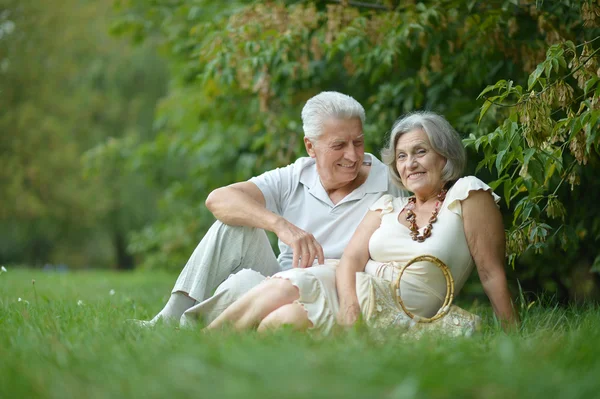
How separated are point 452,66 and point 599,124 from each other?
5.39 feet

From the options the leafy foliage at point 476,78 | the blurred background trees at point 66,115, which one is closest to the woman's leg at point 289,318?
the leafy foliage at point 476,78

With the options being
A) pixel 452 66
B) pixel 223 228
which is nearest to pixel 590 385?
pixel 223 228

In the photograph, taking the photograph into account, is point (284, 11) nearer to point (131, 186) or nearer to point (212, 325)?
point (212, 325)

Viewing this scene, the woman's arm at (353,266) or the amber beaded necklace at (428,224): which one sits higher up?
the amber beaded necklace at (428,224)

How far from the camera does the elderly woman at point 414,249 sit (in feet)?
10.1

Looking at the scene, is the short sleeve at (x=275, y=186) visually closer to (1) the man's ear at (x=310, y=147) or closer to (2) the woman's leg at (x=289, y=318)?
(1) the man's ear at (x=310, y=147)

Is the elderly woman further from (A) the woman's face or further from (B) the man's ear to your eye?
(B) the man's ear

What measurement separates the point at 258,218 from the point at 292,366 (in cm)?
183

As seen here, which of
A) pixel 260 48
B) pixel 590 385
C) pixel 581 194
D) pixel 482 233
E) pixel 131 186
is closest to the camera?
pixel 590 385

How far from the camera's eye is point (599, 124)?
2.89 metres

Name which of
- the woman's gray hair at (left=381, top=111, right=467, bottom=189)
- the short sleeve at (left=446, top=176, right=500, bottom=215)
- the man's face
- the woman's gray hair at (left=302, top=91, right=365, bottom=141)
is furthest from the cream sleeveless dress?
the woman's gray hair at (left=302, top=91, right=365, bottom=141)

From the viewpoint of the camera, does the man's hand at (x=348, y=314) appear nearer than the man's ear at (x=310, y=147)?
Yes

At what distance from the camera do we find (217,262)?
366cm

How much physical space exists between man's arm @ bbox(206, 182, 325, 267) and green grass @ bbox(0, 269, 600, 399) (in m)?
0.83
